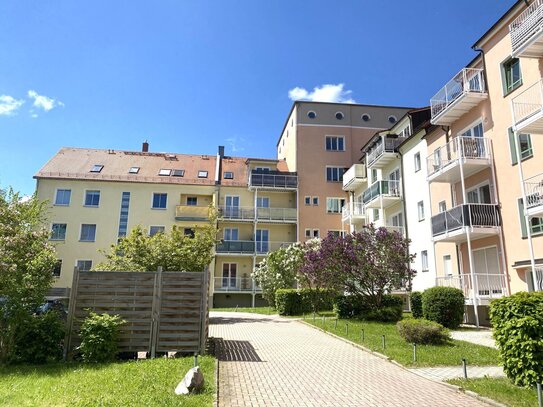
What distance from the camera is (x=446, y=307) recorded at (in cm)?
1633

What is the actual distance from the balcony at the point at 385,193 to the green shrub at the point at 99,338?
21.1 meters

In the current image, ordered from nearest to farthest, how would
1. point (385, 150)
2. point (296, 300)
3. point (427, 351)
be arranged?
1. point (427, 351)
2. point (296, 300)
3. point (385, 150)

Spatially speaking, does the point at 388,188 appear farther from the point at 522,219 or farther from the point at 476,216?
the point at 522,219

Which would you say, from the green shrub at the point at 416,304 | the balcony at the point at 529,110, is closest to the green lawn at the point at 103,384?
the green shrub at the point at 416,304

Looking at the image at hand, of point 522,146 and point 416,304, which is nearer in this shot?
point 522,146

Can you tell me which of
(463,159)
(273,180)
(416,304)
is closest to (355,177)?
(273,180)

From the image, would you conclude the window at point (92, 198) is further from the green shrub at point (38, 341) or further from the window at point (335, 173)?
the green shrub at point (38, 341)

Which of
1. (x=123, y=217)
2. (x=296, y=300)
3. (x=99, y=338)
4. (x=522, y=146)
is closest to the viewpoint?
(x=99, y=338)

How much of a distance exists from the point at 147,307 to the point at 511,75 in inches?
661

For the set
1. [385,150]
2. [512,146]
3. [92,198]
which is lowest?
[512,146]

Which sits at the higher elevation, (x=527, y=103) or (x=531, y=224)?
(x=527, y=103)

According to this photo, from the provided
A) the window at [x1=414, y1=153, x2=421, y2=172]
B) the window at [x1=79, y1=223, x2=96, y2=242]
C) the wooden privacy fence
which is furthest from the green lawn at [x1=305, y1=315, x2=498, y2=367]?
the window at [x1=79, y1=223, x2=96, y2=242]

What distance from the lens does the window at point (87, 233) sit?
115 feet

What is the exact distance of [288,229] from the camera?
37.8m
